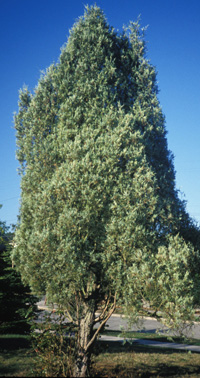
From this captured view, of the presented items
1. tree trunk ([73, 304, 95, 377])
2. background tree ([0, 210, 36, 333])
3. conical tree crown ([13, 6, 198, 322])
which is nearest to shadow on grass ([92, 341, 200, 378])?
tree trunk ([73, 304, 95, 377])

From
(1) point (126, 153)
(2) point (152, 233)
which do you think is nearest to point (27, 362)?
(2) point (152, 233)

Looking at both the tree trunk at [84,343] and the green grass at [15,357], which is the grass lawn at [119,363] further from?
the tree trunk at [84,343]

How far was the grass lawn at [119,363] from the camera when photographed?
9641mm

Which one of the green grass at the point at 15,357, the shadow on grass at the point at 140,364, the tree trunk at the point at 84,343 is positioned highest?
the tree trunk at the point at 84,343

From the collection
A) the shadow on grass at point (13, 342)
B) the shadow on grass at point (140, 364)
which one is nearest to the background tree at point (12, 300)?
the shadow on grass at point (13, 342)

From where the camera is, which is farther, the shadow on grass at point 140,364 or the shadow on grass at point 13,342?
the shadow on grass at point 13,342

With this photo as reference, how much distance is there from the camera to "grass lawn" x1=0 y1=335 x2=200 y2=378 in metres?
9.64

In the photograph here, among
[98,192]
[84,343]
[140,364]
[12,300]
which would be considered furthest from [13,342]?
[98,192]

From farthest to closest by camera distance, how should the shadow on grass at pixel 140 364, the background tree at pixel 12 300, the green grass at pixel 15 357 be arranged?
the background tree at pixel 12 300
the shadow on grass at pixel 140 364
the green grass at pixel 15 357

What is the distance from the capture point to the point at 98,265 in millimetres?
8719

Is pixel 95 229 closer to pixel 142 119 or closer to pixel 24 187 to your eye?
pixel 24 187

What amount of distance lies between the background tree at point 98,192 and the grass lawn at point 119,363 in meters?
1.42

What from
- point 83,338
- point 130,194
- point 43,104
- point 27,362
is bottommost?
point 27,362

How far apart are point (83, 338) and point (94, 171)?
16.0ft
